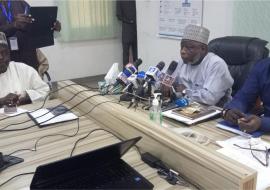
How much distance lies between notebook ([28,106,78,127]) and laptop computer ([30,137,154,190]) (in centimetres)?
67

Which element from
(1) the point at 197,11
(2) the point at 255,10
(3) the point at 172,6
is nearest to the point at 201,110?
(2) the point at 255,10

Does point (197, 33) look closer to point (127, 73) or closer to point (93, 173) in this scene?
point (127, 73)

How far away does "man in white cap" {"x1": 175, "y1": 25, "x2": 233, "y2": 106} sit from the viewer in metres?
2.12

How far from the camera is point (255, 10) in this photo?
9.18ft

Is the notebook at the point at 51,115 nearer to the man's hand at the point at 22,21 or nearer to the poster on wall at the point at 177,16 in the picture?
the man's hand at the point at 22,21

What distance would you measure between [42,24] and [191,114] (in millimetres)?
2090

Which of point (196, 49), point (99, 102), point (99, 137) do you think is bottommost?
point (99, 137)

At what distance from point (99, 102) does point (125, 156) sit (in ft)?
1.69

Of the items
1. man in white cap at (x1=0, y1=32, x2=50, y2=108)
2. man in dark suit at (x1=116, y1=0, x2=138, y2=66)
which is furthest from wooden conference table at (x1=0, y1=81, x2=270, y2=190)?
man in dark suit at (x1=116, y1=0, x2=138, y2=66)

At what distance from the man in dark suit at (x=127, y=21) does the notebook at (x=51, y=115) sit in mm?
3287

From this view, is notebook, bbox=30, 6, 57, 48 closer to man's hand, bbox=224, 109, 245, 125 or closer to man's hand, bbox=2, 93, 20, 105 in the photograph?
man's hand, bbox=2, 93, 20, 105

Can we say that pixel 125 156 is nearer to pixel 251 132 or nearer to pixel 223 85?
pixel 251 132

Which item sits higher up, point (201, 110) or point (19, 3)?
point (19, 3)

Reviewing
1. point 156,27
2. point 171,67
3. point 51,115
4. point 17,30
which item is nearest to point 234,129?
point 171,67
